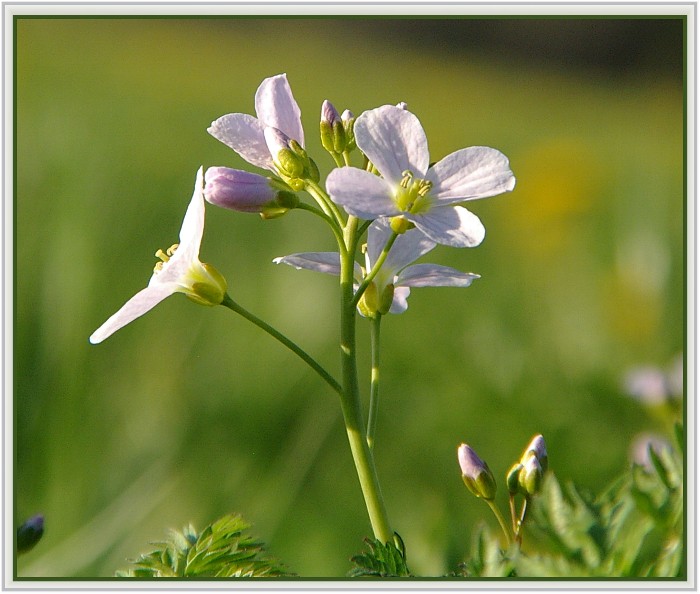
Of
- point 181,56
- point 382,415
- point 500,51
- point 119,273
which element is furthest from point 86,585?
point 500,51

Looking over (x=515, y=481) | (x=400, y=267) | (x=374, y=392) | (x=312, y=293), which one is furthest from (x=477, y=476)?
(x=312, y=293)

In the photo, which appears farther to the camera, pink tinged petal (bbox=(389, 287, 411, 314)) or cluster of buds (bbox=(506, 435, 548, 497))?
pink tinged petal (bbox=(389, 287, 411, 314))

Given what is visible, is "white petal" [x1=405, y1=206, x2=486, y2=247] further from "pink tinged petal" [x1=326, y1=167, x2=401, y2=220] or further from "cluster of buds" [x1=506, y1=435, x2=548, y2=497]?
"cluster of buds" [x1=506, y1=435, x2=548, y2=497]

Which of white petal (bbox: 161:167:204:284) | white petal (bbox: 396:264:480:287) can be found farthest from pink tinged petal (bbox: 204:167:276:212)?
white petal (bbox: 396:264:480:287)

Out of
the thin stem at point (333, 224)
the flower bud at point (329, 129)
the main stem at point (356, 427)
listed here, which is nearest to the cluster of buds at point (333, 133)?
the flower bud at point (329, 129)

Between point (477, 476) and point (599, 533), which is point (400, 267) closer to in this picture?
point (477, 476)
